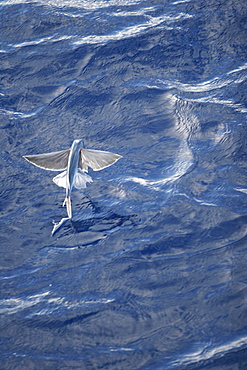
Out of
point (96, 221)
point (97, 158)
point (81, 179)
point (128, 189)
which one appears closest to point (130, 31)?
point (97, 158)

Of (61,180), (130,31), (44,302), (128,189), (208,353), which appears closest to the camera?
(208,353)

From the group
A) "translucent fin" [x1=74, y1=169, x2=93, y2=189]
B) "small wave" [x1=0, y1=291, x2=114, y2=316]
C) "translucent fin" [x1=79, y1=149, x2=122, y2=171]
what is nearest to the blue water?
"small wave" [x1=0, y1=291, x2=114, y2=316]

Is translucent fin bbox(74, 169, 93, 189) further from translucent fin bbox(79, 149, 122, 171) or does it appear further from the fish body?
translucent fin bbox(79, 149, 122, 171)

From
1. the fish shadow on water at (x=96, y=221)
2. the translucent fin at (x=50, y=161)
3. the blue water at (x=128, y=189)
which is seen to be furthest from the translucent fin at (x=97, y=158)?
the fish shadow on water at (x=96, y=221)

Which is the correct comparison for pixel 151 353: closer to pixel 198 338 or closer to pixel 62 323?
pixel 198 338

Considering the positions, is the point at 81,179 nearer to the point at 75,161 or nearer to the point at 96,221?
the point at 75,161

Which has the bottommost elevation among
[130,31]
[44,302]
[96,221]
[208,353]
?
[208,353]
